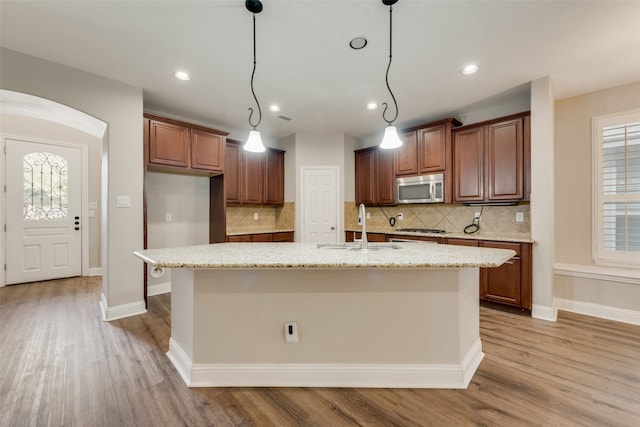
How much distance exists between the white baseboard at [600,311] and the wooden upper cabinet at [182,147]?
4.70 m

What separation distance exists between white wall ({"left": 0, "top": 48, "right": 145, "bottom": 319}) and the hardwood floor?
1.62 feet

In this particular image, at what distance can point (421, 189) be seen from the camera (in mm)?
4207

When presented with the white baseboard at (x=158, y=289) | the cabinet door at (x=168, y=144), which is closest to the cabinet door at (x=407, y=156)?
the cabinet door at (x=168, y=144)

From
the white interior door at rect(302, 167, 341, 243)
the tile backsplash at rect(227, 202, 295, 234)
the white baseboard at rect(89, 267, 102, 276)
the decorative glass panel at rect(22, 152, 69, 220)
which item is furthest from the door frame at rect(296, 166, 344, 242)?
the decorative glass panel at rect(22, 152, 69, 220)

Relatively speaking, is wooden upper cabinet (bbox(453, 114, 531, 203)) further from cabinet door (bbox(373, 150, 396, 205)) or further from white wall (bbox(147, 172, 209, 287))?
white wall (bbox(147, 172, 209, 287))

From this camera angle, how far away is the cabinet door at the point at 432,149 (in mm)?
3949

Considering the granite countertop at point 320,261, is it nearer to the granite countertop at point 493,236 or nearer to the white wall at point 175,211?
the granite countertop at point 493,236

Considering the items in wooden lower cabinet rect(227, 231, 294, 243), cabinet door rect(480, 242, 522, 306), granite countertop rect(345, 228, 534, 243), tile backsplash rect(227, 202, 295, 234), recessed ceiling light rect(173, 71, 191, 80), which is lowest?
cabinet door rect(480, 242, 522, 306)

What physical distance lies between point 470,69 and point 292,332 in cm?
297

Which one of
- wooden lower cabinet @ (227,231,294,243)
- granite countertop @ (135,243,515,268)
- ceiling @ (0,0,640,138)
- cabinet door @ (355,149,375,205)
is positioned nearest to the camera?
granite countertop @ (135,243,515,268)

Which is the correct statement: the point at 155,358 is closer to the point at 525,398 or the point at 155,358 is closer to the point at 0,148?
the point at 525,398

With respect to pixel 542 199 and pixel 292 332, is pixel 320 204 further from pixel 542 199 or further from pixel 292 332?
pixel 292 332

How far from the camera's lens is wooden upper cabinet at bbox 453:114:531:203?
3273 mm

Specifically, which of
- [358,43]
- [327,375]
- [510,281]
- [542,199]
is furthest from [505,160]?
[327,375]
